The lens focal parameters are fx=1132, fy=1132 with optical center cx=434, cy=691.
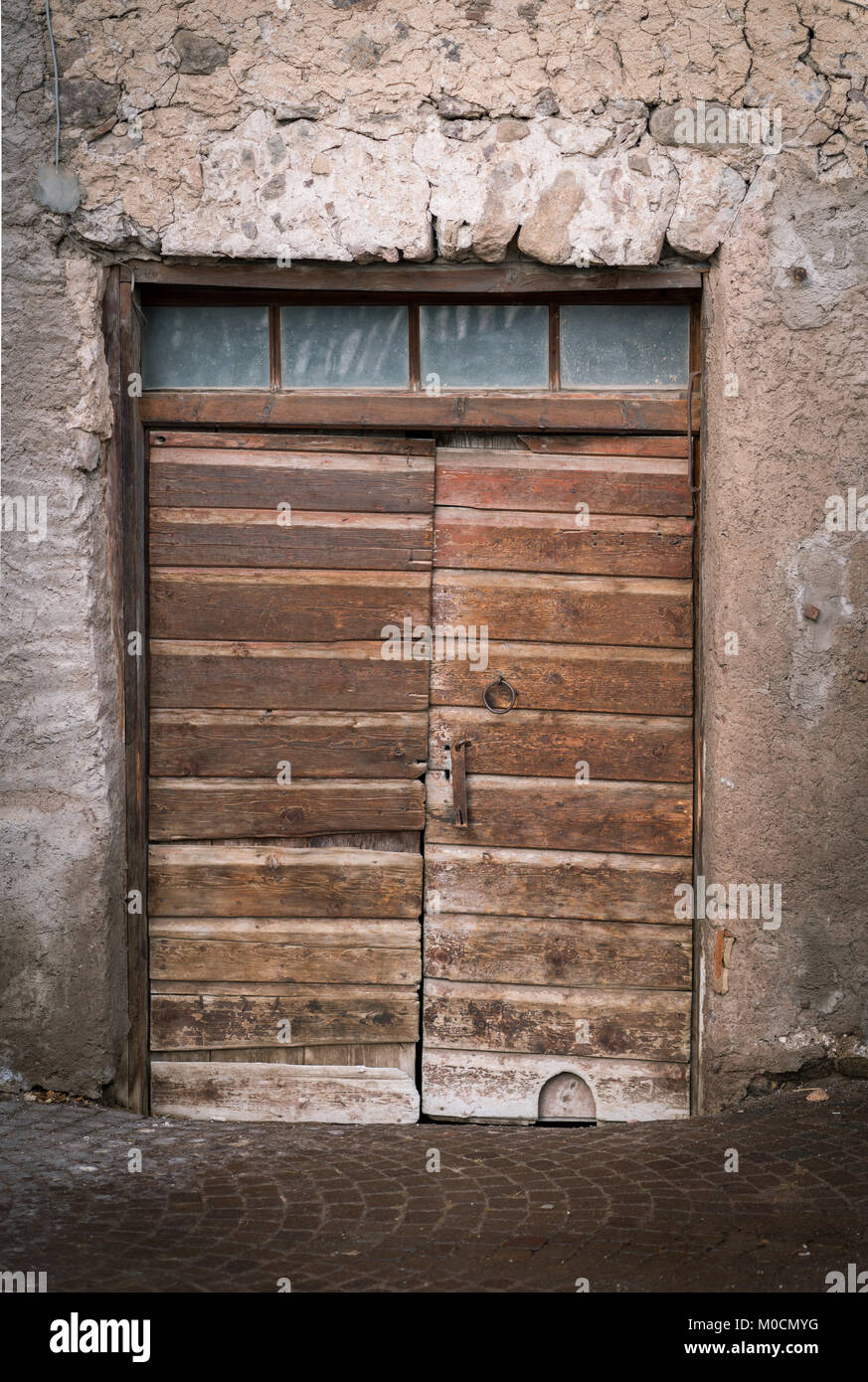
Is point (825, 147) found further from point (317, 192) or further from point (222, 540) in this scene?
point (222, 540)

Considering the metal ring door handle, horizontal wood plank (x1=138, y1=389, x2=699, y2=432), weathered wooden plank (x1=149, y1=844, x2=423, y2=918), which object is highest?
horizontal wood plank (x1=138, y1=389, x2=699, y2=432)

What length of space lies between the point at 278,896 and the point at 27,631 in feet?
4.41

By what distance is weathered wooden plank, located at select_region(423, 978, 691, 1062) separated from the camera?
427cm

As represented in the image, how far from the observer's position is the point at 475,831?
14.1 feet

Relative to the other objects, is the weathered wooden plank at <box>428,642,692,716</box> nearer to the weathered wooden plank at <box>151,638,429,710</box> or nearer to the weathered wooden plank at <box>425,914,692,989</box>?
the weathered wooden plank at <box>151,638,429,710</box>

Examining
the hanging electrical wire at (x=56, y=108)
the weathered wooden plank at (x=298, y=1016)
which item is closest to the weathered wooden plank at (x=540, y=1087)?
the weathered wooden plank at (x=298, y=1016)

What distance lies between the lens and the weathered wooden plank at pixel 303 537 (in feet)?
14.0

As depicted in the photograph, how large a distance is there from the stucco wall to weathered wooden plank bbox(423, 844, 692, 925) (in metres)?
0.31

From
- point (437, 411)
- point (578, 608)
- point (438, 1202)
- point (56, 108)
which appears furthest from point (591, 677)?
point (56, 108)

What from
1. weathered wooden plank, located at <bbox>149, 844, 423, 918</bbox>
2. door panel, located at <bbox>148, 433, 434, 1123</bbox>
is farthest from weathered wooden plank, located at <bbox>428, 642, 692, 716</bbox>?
weathered wooden plank, located at <bbox>149, 844, 423, 918</bbox>

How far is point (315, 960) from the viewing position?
14.2 feet

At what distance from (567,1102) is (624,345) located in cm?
287

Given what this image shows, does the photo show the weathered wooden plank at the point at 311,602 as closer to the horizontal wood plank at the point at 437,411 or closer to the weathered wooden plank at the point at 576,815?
the horizontal wood plank at the point at 437,411

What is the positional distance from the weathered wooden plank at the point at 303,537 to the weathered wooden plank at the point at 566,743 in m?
0.64
